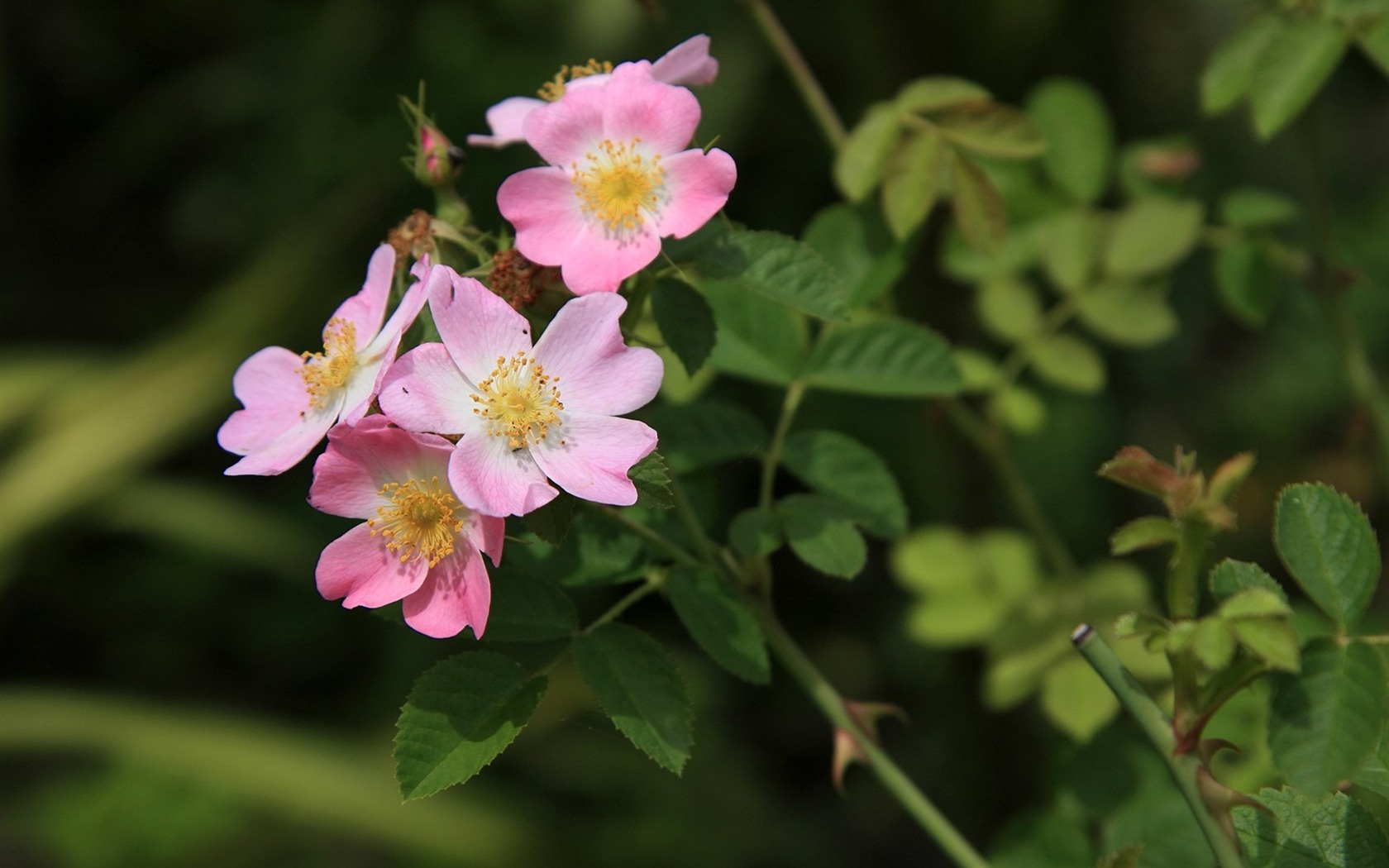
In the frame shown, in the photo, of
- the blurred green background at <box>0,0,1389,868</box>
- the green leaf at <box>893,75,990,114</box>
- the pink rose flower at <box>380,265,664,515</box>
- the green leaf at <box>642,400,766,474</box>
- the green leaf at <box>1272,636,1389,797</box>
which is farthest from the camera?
the blurred green background at <box>0,0,1389,868</box>

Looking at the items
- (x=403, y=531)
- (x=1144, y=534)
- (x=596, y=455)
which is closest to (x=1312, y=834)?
(x=1144, y=534)

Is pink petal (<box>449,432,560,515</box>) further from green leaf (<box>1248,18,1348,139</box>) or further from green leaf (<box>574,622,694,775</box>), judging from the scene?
green leaf (<box>1248,18,1348,139</box>)

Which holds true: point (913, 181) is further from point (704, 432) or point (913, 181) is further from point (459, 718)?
point (459, 718)

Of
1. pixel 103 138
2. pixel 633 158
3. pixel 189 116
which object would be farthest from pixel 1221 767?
pixel 103 138

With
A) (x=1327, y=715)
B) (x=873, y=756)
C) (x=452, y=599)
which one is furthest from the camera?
(x=873, y=756)

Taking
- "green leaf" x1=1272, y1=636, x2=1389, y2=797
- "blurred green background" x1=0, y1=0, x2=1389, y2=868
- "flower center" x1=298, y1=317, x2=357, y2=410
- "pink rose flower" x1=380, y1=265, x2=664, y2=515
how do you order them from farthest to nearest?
"blurred green background" x1=0, y1=0, x2=1389, y2=868, "flower center" x1=298, y1=317, x2=357, y2=410, "pink rose flower" x1=380, y1=265, x2=664, y2=515, "green leaf" x1=1272, y1=636, x2=1389, y2=797

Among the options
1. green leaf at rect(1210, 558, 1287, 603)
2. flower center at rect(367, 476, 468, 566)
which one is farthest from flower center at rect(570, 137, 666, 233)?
green leaf at rect(1210, 558, 1287, 603)
